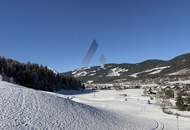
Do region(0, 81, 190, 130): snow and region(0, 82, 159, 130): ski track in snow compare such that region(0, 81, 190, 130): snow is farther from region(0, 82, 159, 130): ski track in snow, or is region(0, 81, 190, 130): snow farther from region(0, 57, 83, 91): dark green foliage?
region(0, 57, 83, 91): dark green foliage

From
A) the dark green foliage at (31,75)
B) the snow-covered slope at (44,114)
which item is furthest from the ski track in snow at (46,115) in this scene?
the dark green foliage at (31,75)

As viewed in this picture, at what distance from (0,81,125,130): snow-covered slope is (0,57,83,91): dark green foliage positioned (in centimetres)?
7932

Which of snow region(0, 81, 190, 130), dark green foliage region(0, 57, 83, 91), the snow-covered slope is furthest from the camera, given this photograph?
dark green foliage region(0, 57, 83, 91)

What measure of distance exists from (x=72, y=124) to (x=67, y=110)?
5.03 m

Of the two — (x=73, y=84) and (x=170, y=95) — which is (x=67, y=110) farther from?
(x=73, y=84)

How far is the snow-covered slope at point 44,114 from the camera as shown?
27.6 metres

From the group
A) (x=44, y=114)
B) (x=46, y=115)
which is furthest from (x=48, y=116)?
(x=44, y=114)

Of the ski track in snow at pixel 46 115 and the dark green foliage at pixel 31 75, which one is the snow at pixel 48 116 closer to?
the ski track in snow at pixel 46 115

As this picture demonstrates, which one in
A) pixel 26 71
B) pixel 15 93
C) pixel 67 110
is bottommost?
pixel 67 110

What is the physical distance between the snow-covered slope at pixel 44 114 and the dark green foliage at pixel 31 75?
79.3 m

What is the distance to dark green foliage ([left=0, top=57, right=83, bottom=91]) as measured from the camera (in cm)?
12423

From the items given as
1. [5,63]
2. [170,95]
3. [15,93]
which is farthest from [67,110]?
[5,63]

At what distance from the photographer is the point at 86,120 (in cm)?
3466

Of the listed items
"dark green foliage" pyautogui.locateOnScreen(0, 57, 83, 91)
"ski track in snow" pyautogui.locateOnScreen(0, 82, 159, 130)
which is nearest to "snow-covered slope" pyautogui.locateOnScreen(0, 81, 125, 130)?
"ski track in snow" pyautogui.locateOnScreen(0, 82, 159, 130)
